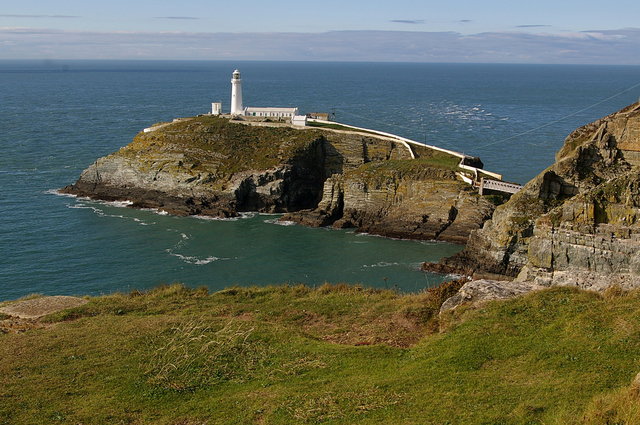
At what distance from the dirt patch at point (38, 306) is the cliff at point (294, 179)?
1152 inches

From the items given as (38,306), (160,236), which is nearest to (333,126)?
(160,236)

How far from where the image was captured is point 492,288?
2241 centimetres

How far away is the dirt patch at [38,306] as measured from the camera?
79.6 ft

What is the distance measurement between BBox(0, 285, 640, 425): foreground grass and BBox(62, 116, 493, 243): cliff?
1123 inches

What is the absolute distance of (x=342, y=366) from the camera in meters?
17.9

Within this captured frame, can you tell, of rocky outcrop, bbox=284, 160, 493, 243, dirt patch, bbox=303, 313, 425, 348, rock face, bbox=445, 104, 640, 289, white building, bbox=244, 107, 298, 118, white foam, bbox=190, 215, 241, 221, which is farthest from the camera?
white building, bbox=244, 107, 298, 118

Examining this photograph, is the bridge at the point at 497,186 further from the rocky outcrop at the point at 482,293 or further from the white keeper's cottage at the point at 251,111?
the white keeper's cottage at the point at 251,111

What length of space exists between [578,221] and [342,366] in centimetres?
1934

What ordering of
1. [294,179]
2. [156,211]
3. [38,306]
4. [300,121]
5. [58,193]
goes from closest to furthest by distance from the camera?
[38,306] → [156,211] → [294,179] → [58,193] → [300,121]

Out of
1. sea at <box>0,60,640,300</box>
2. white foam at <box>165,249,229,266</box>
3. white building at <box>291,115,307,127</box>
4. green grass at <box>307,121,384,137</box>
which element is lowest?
white foam at <box>165,249,229,266</box>

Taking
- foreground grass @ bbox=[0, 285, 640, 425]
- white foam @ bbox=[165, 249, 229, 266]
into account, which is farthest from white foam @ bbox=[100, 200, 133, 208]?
foreground grass @ bbox=[0, 285, 640, 425]

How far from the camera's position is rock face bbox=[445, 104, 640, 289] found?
101 ft

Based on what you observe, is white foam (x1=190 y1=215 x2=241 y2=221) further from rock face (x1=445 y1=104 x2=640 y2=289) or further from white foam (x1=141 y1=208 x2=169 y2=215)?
rock face (x1=445 y1=104 x2=640 y2=289)

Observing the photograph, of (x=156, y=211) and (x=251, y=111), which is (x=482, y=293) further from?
(x=251, y=111)
